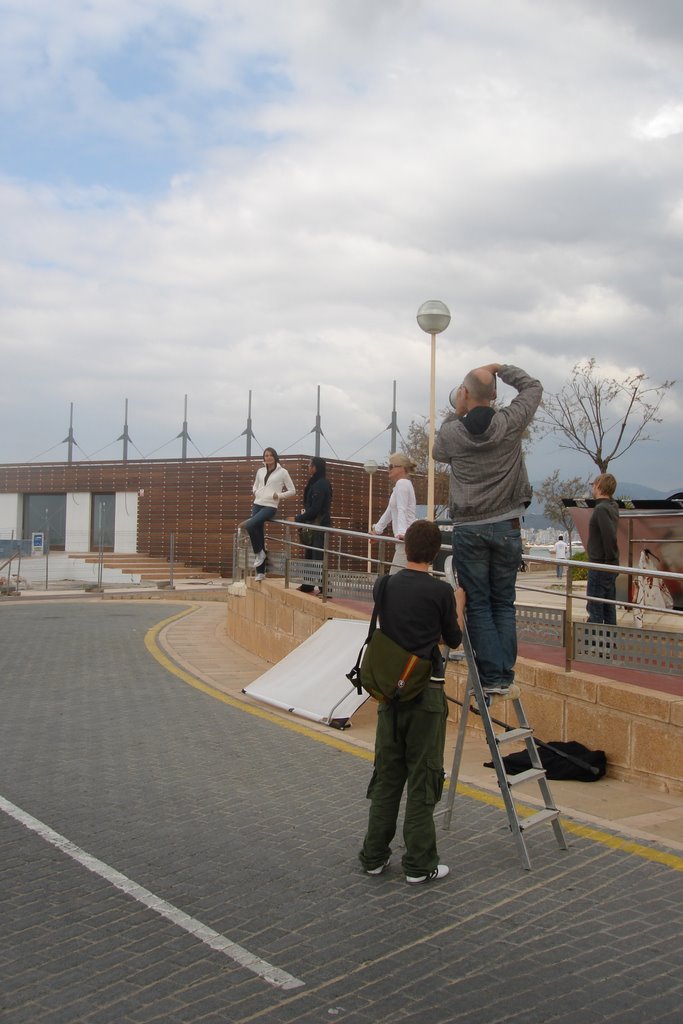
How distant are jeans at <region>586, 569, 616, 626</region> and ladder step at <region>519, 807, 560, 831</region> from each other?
284 centimetres

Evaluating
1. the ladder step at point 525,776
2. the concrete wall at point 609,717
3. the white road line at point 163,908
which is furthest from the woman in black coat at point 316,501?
the ladder step at point 525,776

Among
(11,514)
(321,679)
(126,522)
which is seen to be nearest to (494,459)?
(321,679)

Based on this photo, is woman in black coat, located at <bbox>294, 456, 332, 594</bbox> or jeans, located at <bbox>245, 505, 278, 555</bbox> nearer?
woman in black coat, located at <bbox>294, 456, 332, 594</bbox>

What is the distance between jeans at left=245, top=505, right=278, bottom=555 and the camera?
1402 centimetres

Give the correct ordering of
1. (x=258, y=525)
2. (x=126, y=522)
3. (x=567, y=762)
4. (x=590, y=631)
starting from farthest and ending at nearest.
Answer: (x=126, y=522), (x=258, y=525), (x=590, y=631), (x=567, y=762)

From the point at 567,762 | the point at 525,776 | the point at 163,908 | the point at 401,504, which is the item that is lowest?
the point at 163,908

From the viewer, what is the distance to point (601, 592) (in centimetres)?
859

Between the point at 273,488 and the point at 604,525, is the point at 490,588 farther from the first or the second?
the point at 273,488

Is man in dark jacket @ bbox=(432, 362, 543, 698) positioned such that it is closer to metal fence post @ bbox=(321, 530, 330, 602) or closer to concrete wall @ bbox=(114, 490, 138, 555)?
metal fence post @ bbox=(321, 530, 330, 602)

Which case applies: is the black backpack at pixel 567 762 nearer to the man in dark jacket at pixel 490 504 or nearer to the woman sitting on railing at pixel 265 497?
the man in dark jacket at pixel 490 504

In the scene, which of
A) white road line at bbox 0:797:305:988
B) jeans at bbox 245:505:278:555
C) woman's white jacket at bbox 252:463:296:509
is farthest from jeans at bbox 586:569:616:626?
jeans at bbox 245:505:278:555

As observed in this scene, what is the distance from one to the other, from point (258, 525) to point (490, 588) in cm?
890

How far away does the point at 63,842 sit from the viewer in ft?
17.8

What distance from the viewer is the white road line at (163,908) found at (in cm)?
383
